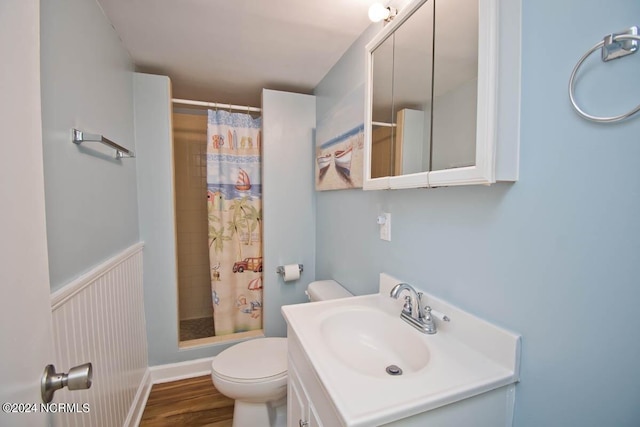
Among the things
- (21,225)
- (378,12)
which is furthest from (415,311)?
(378,12)

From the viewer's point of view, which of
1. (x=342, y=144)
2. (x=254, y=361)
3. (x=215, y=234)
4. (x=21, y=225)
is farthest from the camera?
(x=215, y=234)

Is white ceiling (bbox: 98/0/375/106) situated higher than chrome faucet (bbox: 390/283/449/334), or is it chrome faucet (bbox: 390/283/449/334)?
white ceiling (bbox: 98/0/375/106)

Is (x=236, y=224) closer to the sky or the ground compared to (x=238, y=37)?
closer to the ground

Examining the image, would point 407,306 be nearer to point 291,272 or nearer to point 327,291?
point 327,291

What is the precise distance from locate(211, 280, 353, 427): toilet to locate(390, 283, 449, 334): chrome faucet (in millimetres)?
607

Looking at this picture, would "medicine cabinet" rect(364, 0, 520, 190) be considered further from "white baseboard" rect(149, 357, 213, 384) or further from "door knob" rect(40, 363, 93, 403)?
"white baseboard" rect(149, 357, 213, 384)

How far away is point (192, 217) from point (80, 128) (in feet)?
5.96

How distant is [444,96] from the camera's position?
2.90 feet

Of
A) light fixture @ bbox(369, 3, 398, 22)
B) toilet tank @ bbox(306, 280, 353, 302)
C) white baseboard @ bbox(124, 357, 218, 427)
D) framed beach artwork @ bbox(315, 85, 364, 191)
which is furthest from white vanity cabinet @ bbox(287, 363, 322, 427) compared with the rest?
light fixture @ bbox(369, 3, 398, 22)

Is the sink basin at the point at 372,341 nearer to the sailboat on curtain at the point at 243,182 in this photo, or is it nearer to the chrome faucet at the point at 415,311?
the chrome faucet at the point at 415,311

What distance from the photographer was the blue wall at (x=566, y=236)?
536mm

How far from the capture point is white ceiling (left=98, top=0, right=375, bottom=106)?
1296 mm

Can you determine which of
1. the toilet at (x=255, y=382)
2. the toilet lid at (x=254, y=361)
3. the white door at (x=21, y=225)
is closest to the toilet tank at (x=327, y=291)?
the toilet at (x=255, y=382)

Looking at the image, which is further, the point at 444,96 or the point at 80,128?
the point at 80,128
